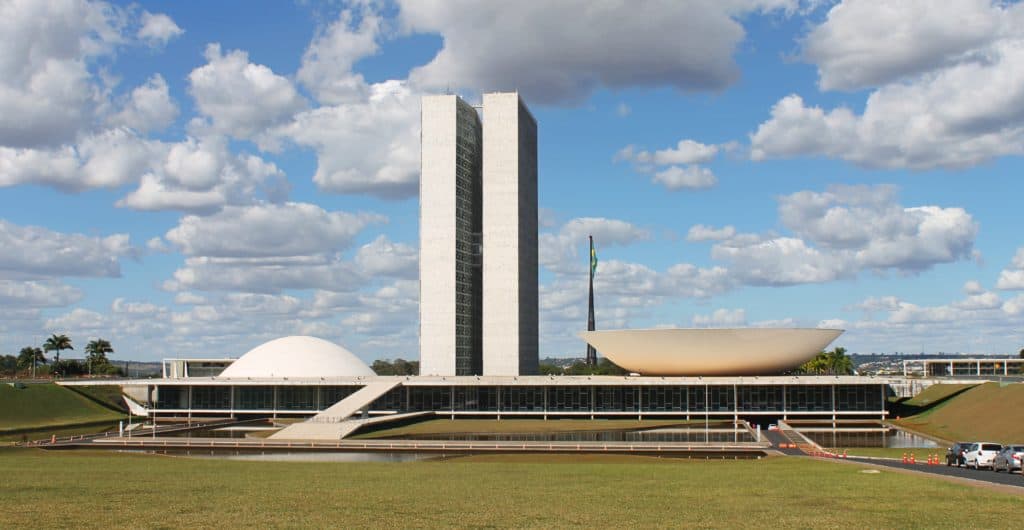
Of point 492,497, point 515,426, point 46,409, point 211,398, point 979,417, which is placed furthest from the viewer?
point 211,398

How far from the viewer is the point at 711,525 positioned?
19.6 m

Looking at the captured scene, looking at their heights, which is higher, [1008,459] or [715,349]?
[715,349]

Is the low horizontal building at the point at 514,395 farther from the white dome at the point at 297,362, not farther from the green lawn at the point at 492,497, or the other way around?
the green lawn at the point at 492,497

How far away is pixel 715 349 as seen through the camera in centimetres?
8038

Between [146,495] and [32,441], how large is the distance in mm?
43484

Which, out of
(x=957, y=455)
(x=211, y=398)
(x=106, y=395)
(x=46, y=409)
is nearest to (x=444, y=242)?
(x=211, y=398)

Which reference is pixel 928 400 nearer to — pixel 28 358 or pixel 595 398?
pixel 595 398

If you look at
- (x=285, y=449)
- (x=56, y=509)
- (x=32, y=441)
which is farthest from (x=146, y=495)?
(x=32, y=441)

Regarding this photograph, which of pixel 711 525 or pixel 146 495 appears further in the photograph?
pixel 146 495

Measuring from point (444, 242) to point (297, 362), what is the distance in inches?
771

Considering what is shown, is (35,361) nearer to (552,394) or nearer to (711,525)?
(552,394)

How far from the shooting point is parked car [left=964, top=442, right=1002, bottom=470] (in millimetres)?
36719

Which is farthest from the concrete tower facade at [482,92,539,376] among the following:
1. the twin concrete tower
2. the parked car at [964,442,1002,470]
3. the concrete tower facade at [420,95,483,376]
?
the parked car at [964,442,1002,470]

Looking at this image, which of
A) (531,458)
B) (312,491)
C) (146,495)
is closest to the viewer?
(146,495)
